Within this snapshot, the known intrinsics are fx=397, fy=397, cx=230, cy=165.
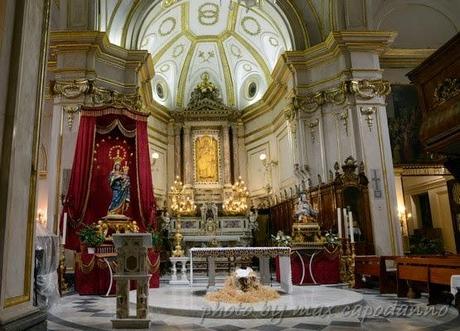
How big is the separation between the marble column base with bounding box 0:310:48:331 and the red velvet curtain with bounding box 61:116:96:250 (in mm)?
5690

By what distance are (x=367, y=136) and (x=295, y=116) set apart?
2.40 m

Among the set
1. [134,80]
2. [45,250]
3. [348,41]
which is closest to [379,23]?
[348,41]

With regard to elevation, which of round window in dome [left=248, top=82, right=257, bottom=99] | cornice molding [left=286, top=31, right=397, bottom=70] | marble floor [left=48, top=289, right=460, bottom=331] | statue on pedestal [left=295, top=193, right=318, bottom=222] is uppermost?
round window in dome [left=248, top=82, right=257, bottom=99]

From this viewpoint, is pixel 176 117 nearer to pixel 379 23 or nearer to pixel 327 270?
pixel 379 23

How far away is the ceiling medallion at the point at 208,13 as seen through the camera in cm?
1555

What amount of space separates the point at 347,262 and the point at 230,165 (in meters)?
8.73

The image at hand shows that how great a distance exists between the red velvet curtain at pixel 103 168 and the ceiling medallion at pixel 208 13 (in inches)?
303

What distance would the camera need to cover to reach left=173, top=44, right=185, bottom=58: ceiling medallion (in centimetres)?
1689

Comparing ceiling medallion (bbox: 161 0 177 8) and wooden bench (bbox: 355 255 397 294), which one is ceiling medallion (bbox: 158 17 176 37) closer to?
ceiling medallion (bbox: 161 0 177 8)

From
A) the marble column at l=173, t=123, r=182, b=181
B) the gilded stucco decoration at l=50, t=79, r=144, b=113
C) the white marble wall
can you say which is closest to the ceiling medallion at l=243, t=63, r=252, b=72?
the marble column at l=173, t=123, r=182, b=181

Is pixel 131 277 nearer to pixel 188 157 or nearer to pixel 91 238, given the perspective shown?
pixel 91 238

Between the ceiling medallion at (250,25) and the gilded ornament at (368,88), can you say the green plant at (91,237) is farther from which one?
the ceiling medallion at (250,25)

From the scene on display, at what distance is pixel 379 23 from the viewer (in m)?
13.0

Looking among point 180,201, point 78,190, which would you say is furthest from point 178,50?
point 78,190
